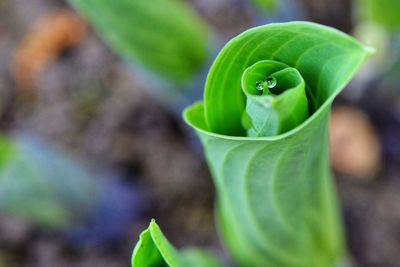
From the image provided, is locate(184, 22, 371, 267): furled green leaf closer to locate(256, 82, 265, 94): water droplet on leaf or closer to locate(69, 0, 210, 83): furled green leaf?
locate(256, 82, 265, 94): water droplet on leaf

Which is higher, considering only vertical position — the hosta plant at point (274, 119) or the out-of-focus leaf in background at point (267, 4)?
the out-of-focus leaf in background at point (267, 4)

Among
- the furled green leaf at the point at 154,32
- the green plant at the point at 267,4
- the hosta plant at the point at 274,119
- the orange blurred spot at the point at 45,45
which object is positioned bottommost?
the hosta plant at the point at 274,119

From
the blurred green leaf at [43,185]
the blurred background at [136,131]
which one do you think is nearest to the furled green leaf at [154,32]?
the blurred background at [136,131]

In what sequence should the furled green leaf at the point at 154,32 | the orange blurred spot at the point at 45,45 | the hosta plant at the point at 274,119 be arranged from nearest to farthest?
the hosta plant at the point at 274,119, the furled green leaf at the point at 154,32, the orange blurred spot at the point at 45,45

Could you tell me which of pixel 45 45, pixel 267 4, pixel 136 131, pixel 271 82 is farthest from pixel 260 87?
pixel 45 45

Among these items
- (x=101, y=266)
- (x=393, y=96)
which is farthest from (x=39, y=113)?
(x=393, y=96)

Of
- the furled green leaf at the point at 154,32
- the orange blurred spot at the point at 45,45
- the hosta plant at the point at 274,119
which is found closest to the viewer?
the hosta plant at the point at 274,119

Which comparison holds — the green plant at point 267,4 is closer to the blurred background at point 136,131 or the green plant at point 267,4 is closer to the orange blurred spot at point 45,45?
the blurred background at point 136,131

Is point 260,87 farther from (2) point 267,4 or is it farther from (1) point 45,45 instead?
(1) point 45,45

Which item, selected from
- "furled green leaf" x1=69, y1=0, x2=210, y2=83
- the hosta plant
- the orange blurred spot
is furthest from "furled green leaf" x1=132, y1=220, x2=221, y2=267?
the orange blurred spot
